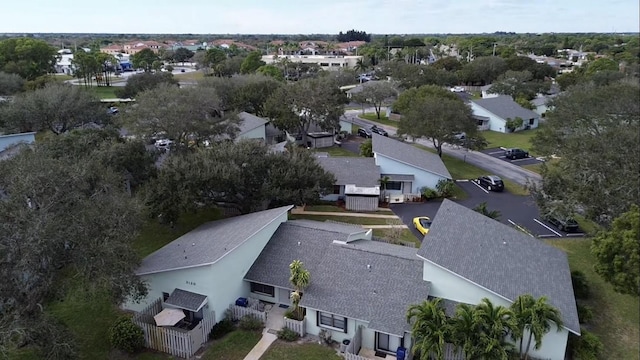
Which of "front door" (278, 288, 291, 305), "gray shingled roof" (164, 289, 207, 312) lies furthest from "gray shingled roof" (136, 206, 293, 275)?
"front door" (278, 288, 291, 305)

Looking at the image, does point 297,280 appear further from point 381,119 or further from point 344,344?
point 381,119

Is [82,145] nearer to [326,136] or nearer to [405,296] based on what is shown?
[405,296]

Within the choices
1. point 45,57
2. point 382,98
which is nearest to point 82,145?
point 382,98

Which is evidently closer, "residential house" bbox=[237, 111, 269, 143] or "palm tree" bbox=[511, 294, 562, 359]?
"palm tree" bbox=[511, 294, 562, 359]

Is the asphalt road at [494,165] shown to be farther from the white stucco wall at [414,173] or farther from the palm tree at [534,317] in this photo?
the palm tree at [534,317]

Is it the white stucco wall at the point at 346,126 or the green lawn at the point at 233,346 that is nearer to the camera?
the green lawn at the point at 233,346

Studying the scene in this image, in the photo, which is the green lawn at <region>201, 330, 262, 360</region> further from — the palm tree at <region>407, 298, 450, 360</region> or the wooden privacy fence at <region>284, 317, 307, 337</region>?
the palm tree at <region>407, 298, 450, 360</region>

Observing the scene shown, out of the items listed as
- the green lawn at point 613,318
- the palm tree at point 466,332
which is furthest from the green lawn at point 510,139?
the palm tree at point 466,332
